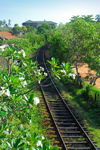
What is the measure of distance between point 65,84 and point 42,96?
3353 mm

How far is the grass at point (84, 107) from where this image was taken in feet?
24.0

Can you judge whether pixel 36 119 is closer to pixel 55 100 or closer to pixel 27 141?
pixel 55 100

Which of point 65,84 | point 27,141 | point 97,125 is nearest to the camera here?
point 27,141

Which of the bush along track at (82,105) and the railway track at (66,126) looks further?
the bush along track at (82,105)

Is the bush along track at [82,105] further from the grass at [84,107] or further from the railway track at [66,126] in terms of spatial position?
the railway track at [66,126]

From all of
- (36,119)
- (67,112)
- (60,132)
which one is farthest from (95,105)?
(36,119)

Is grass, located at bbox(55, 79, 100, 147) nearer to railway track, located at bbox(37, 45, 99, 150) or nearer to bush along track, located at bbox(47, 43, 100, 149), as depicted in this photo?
bush along track, located at bbox(47, 43, 100, 149)

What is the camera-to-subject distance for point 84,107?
9156 millimetres

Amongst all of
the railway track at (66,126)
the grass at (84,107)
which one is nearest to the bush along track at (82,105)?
the grass at (84,107)

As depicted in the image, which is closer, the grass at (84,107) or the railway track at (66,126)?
the railway track at (66,126)

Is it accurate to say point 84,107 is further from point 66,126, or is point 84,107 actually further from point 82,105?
point 66,126

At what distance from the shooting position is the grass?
7.30 metres

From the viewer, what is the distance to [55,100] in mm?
9805

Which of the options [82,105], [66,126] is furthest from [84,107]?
[66,126]
